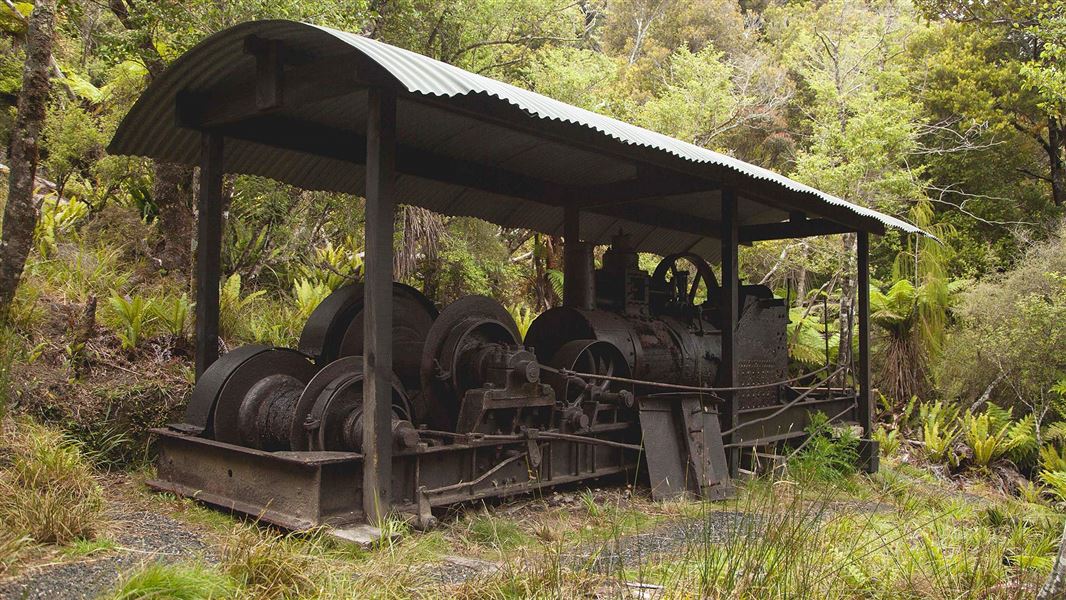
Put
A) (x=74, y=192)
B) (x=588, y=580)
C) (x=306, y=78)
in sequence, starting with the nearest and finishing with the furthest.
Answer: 1. (x=588, y=580)
2. (x=306, y=78)
3. (x=74, y=192)

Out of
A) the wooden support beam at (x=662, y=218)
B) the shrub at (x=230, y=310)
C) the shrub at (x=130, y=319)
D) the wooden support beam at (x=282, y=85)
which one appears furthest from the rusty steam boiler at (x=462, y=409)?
the shrub at (x=230, y=310)

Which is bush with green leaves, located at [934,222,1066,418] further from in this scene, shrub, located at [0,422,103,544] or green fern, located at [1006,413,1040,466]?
shrub, located at [0,422,103,544]

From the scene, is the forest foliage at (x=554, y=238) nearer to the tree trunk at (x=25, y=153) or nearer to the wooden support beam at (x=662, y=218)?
the tree trunk at (x=25, y=153)

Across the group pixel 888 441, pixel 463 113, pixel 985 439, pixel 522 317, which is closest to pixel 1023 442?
pixel 985 439

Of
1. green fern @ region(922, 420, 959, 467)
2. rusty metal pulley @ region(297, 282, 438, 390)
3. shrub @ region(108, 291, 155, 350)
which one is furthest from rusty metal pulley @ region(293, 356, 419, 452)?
green fern @ region(922, 420, 959, 467)

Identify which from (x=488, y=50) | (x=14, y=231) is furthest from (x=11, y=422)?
(x=488, y=50)

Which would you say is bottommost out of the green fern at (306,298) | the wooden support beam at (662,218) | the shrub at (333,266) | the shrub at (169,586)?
the shrub at (169,586)

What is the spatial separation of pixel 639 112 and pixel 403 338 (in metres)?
12.1

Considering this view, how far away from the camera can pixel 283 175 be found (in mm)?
7965

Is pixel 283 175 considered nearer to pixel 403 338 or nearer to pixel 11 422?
pixel 403 338

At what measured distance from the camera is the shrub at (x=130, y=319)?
8.02 metres

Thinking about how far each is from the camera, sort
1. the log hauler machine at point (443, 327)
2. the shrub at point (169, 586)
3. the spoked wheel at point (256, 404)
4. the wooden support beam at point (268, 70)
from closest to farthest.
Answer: the shrub at point (169, 586), the log hauler machine at point (443, 327), the wooden support beam at point (268, 70), the spoked wheel at point (256, 404)

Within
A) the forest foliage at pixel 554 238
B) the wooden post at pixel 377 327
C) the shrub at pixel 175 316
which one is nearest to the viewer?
the wooden post at pixel 377 327

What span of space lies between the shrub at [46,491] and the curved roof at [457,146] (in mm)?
2651
